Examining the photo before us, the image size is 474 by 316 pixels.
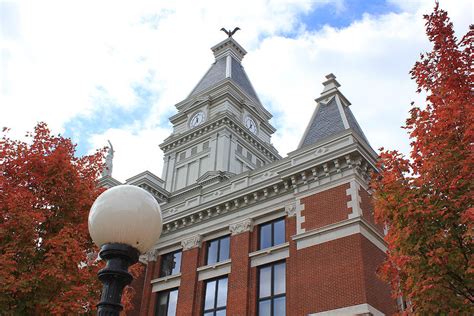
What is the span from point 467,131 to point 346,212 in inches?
379

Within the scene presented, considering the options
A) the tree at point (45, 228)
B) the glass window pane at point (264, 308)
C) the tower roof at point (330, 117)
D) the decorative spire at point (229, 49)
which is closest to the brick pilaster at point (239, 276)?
the glass window pane at point (264, 308)

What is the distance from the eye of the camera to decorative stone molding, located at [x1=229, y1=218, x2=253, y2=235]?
2356cm

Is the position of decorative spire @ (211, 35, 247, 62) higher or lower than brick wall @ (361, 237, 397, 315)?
higher

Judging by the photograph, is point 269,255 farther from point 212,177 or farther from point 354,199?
point 212,177

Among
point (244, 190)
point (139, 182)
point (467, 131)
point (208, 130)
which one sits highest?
point (208, 130)

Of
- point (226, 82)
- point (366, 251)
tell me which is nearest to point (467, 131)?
point (366, 251)

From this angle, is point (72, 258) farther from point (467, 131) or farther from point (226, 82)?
point (226, 82)

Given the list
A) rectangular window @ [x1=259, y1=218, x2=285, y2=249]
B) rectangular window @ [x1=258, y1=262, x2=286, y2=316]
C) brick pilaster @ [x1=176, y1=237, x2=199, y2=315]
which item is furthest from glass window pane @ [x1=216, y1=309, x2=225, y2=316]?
rectangular window @ [x1=259, y1=218, x2=285, y2=249]

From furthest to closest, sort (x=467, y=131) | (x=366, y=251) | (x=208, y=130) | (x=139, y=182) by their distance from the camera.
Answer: (x=208, y=130) < (x=139, y=182) < (x=366, y=251) < (x=467, y=131)

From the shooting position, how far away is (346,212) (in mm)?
20203

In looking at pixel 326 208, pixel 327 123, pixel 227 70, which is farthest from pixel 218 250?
pixel 227 70

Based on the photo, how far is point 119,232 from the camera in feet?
18.7

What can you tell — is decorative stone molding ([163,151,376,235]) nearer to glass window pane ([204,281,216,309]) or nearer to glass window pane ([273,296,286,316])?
glass window pane ([273,296,286,316])

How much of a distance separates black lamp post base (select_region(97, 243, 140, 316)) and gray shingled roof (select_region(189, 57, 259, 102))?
3855cm
